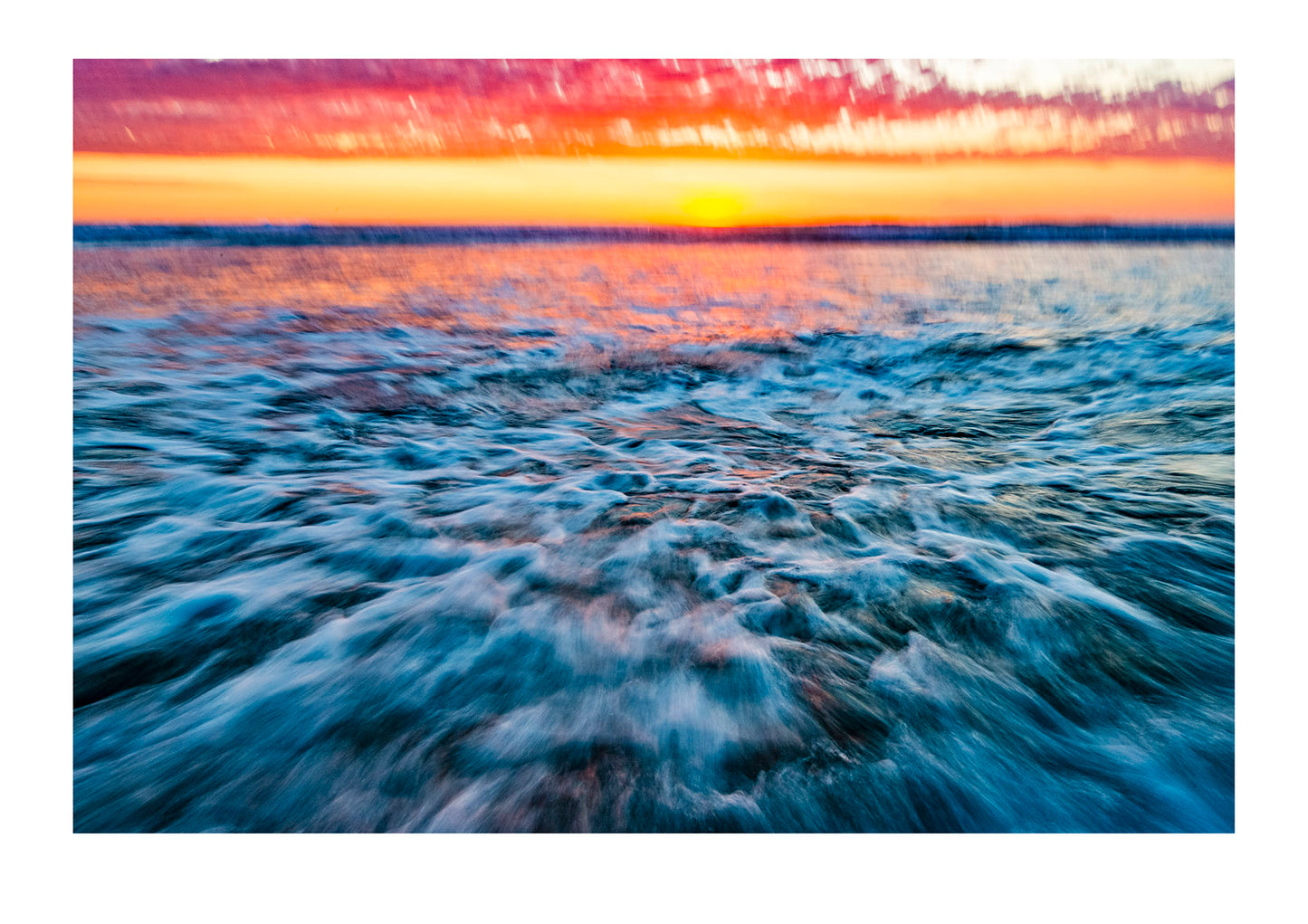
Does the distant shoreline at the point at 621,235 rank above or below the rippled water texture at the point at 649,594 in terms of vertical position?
above

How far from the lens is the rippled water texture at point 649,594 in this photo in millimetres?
1500

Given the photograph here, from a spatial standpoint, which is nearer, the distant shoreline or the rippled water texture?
the rippled water texture

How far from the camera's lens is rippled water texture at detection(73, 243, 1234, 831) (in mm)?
1500

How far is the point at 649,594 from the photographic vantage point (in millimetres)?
2133

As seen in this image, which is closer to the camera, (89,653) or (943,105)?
(89,653)

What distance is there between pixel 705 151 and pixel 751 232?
3.88 meters

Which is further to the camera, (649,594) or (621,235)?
(621,235)

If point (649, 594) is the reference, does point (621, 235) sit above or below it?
above

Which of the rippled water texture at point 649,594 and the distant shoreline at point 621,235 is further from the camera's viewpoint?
the distant shoreline at point 621,235

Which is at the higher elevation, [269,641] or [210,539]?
[210,539]

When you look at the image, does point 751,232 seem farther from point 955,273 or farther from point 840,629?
point 840,629

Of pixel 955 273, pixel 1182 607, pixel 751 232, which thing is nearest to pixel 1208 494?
pixel 1182 607

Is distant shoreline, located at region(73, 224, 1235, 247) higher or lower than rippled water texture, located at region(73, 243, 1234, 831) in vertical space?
higher

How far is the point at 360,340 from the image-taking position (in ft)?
18.0
